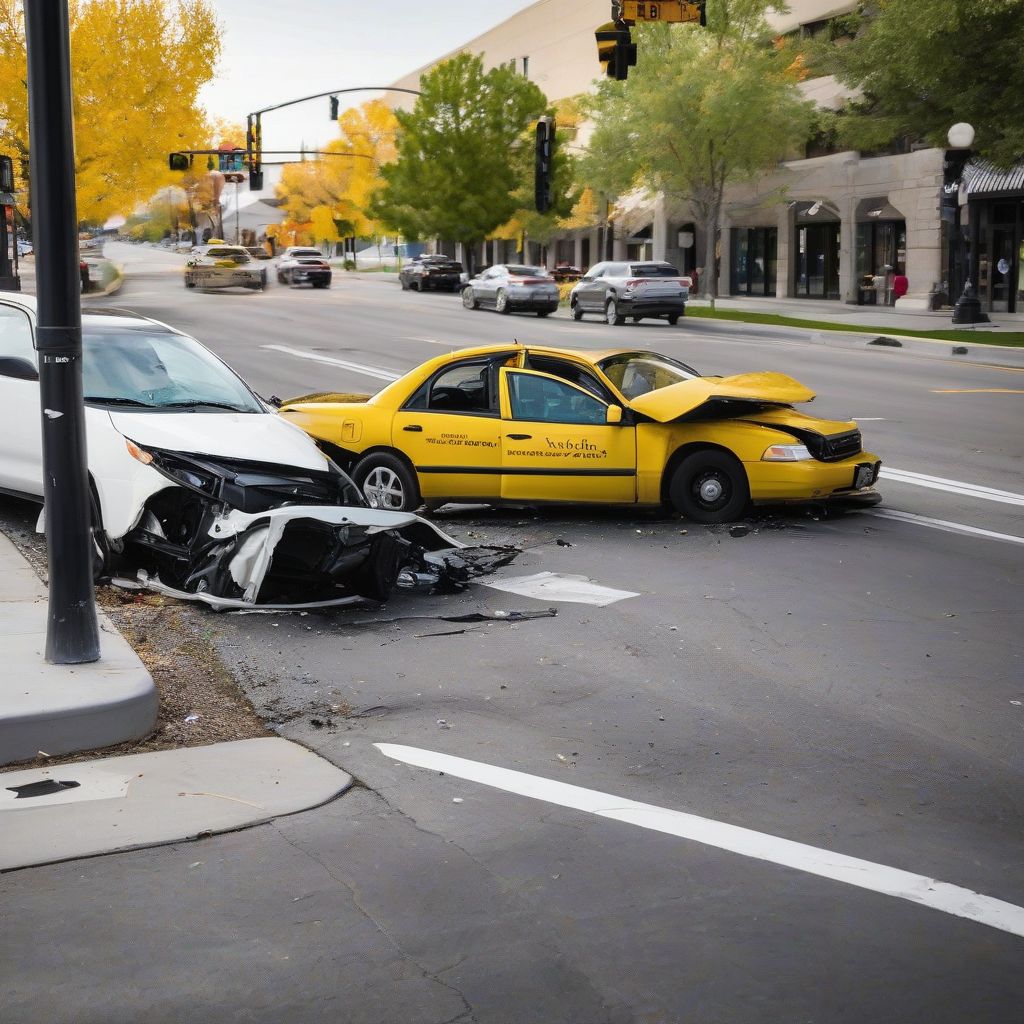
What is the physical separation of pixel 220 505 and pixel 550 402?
372 cm

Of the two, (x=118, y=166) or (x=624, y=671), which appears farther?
(x=118, y=166)

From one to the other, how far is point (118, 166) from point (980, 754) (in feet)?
157

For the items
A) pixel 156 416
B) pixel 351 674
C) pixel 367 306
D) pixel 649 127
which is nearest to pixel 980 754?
pixel 351 674

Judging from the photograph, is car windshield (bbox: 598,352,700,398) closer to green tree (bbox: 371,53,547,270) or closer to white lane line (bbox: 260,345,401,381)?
white lane line (bbox: 260,345,401,381)

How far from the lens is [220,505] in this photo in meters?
8.86

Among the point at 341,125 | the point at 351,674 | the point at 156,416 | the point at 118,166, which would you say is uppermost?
the point at 341,125

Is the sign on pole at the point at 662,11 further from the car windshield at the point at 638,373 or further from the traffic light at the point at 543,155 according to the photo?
the car windshield at the point at 638,373

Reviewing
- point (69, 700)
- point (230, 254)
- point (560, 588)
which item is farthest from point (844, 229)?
point (69, 700)

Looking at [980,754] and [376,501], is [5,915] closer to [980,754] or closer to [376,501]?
[980,754]

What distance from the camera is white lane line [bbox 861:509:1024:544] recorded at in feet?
36.6

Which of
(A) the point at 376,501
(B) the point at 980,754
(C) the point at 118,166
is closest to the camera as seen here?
(B) the point at 980,754

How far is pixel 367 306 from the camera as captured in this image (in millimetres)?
45406

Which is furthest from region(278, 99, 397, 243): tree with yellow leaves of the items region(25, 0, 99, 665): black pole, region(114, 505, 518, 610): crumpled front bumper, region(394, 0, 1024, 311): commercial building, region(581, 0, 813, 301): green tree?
region(25, 0, 99, 665): black pole

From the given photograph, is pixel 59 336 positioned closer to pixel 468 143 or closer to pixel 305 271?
pixel 305 271
